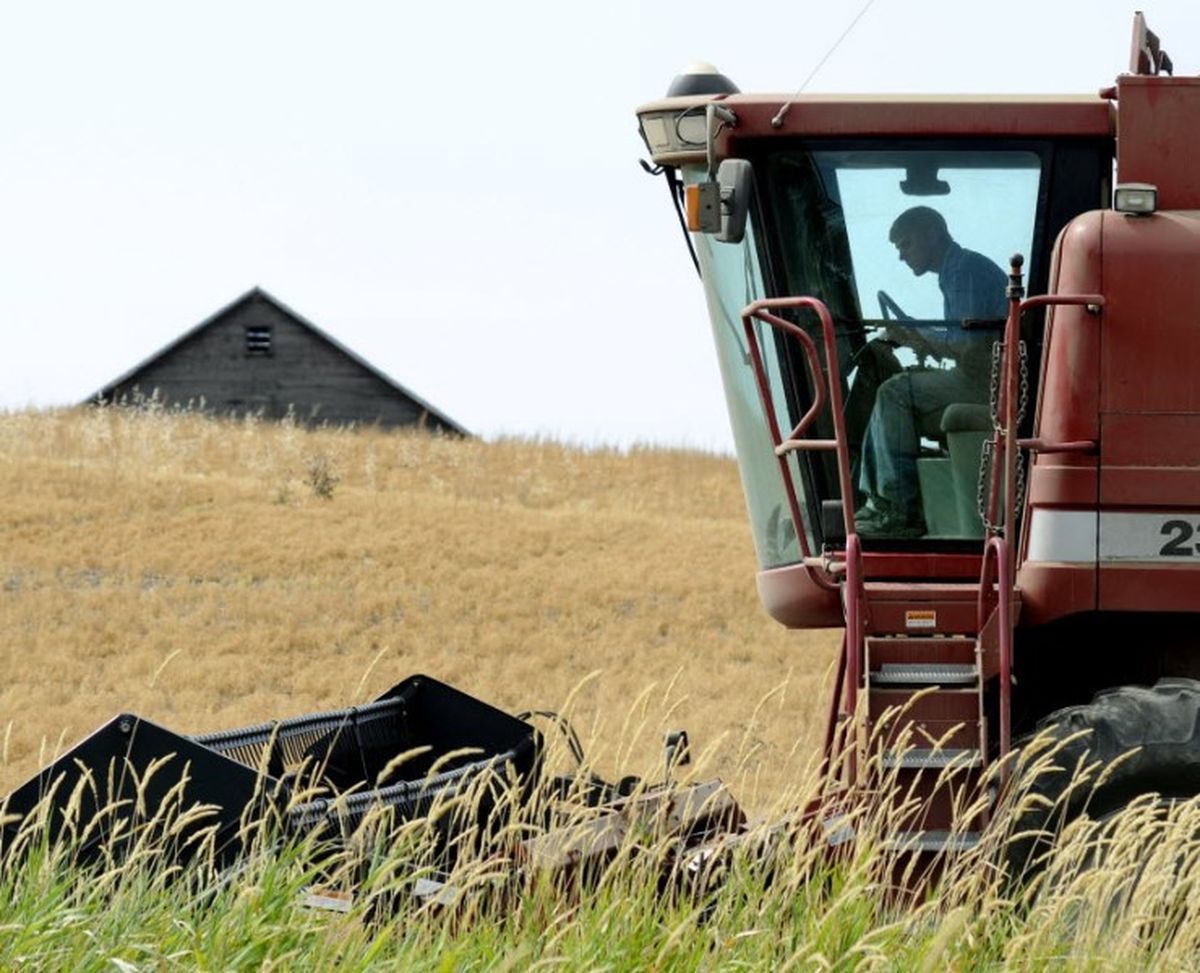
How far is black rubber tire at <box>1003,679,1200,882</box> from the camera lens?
5.64 metres

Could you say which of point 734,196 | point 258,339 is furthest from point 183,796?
point 258,339

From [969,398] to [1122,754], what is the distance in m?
1.51

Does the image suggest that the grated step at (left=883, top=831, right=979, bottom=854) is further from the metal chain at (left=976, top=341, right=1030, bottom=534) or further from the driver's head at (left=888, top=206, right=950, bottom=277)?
the driver's head at (left=888, top=206, right=950, bottom=277)

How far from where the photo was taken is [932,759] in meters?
5.87

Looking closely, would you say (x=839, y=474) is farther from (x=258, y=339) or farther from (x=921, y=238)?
(x=258, y=339)

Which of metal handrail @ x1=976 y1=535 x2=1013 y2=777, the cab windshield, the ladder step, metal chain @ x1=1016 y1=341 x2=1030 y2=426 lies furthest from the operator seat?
the ladder step

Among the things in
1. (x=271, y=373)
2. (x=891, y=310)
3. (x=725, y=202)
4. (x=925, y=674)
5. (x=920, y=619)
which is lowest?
(x=925, y=674)

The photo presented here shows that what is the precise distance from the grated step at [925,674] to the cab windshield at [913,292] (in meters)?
0.63

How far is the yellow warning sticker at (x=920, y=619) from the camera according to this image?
6.32 meters

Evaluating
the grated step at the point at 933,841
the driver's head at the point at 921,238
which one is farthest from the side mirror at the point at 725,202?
the grated step at the point at 933,841

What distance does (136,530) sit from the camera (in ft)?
75.0

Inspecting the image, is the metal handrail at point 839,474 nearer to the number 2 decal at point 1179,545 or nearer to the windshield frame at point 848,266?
the windshield frame at point 848,266

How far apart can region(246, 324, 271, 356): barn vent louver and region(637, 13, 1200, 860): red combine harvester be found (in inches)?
1449

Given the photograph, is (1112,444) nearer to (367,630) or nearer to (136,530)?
(367,630)
